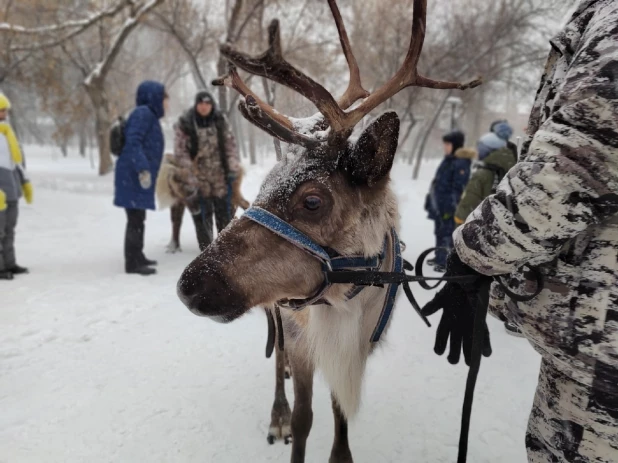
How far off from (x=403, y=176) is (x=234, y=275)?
24.9 meters

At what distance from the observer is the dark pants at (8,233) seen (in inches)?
204

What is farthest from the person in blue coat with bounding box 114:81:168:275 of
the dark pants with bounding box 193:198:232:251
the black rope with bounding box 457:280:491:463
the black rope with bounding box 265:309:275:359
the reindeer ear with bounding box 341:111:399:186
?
the black rope with bounding box 457:280:491:463

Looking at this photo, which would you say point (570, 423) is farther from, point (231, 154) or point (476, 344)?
point (231, 154)

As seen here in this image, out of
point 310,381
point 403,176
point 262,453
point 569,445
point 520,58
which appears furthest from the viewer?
point 403,176

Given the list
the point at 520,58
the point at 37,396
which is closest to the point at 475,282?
the point at 37,396

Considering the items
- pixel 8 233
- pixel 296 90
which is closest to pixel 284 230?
pixel 296 90

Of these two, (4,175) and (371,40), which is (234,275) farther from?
(371,40)

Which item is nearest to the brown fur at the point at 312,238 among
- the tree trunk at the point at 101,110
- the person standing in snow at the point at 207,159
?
the person standing in snow at the point at 207,159

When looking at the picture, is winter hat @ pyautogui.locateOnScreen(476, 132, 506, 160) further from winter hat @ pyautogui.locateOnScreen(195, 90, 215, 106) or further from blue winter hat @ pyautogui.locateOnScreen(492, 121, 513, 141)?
winter hat @ pyautogui.locateOnScreen(195, 90, 215, 106)

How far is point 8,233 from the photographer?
5.30 metres

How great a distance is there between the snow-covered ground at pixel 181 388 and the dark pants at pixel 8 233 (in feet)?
1.05

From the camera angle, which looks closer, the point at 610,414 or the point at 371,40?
the point at 610,414

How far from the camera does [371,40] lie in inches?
663

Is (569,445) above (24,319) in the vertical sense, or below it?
above
